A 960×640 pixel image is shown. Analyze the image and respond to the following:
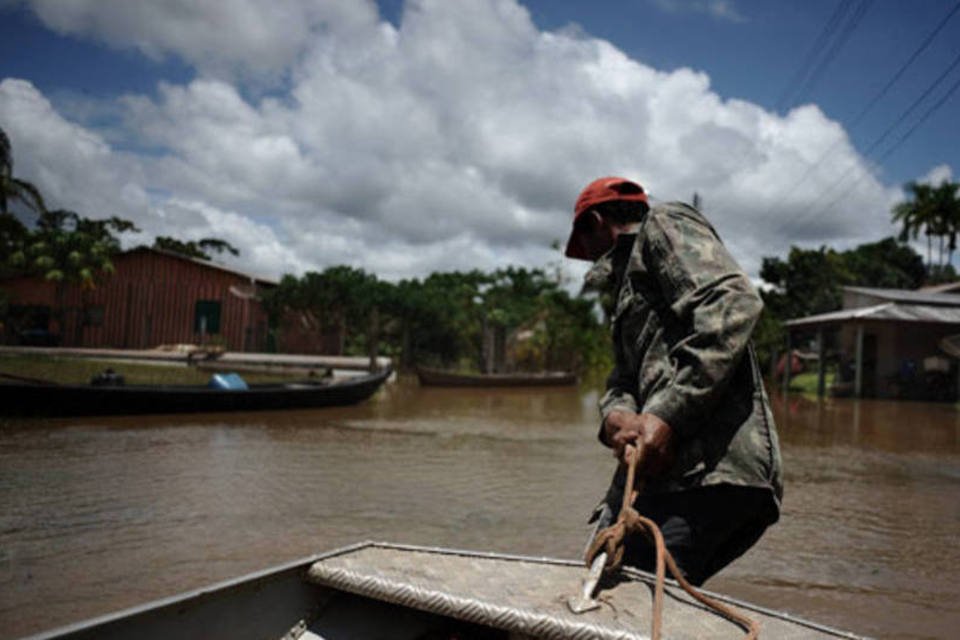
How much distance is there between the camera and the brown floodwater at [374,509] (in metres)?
3.80

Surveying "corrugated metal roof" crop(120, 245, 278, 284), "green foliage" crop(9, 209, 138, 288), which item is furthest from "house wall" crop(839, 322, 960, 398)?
"green foliage" crop(9, 209, 138, 288)

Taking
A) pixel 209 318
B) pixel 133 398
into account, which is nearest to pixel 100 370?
pixel 133 398

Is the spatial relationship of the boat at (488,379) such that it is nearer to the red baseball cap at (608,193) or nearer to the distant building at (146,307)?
the distant building at (146,307)

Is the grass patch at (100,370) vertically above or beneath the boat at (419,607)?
beneath

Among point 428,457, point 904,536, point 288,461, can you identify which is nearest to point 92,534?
point 288,461

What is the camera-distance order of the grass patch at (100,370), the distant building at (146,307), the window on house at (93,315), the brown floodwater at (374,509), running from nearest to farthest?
the brown floodwater at (374,509) < the grass patch at (100,370) < the distant building at (146,307) < the window on house at (93,315)

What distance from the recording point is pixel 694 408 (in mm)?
1672

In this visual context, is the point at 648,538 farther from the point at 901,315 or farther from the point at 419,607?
the point at 901,315

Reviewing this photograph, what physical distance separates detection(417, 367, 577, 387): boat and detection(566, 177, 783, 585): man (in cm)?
2004

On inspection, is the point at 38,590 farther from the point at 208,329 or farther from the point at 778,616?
the point at 208,329

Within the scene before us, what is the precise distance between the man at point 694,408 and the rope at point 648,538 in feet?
0.27

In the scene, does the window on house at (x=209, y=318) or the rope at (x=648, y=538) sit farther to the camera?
the window on house at (x=209, y=318)

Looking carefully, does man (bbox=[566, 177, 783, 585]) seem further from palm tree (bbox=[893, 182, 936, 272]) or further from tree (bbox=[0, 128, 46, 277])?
palm tree (bbox=[893, 182, 936, 272])

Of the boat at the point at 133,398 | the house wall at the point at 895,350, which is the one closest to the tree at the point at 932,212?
the house wall at the point at 895,350
